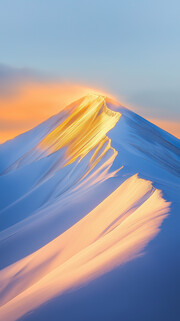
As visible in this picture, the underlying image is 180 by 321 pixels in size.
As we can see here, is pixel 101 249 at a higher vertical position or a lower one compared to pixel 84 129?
lower

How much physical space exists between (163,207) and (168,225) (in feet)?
7.62

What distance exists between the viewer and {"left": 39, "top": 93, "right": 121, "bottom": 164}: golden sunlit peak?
1959 inches

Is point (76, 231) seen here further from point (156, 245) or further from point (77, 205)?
point (156, 245)

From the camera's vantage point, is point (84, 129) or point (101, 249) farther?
point (84, 129)

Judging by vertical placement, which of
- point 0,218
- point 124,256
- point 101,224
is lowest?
point 124,256

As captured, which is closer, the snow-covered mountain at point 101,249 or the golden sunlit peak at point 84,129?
the snow-covered mountain at point 101,249

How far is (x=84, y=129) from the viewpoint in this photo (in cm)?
6119

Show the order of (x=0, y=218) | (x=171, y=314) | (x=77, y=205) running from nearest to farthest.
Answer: (x=171, y=314)
(x=77, y=205)
(x=0, y=218)

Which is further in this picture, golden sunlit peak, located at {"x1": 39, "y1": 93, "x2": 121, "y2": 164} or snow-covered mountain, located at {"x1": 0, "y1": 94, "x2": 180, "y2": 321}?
golden sunlit peak, located at {"x1": 39, "y1": 93, "x2": 121, "y2": 164}

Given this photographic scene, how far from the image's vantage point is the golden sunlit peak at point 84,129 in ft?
163

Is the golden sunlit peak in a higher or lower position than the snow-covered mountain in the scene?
higher

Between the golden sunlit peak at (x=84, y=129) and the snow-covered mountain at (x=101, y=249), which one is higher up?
the golden sunlit peak at (x=84, y=129)

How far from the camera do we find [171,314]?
763 cm

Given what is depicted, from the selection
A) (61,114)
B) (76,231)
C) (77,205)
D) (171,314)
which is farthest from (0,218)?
(61,114)
